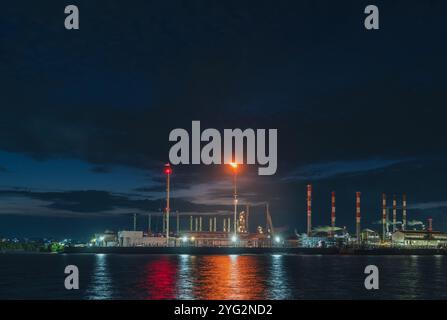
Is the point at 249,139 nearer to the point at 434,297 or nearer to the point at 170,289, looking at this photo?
the point at 170,289

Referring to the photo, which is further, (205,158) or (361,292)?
(361,292)

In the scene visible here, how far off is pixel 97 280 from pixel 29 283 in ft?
31.7

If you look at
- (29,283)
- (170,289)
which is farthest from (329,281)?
(29,283)

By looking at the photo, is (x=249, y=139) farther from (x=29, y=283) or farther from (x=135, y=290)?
(x=29, y=283)
